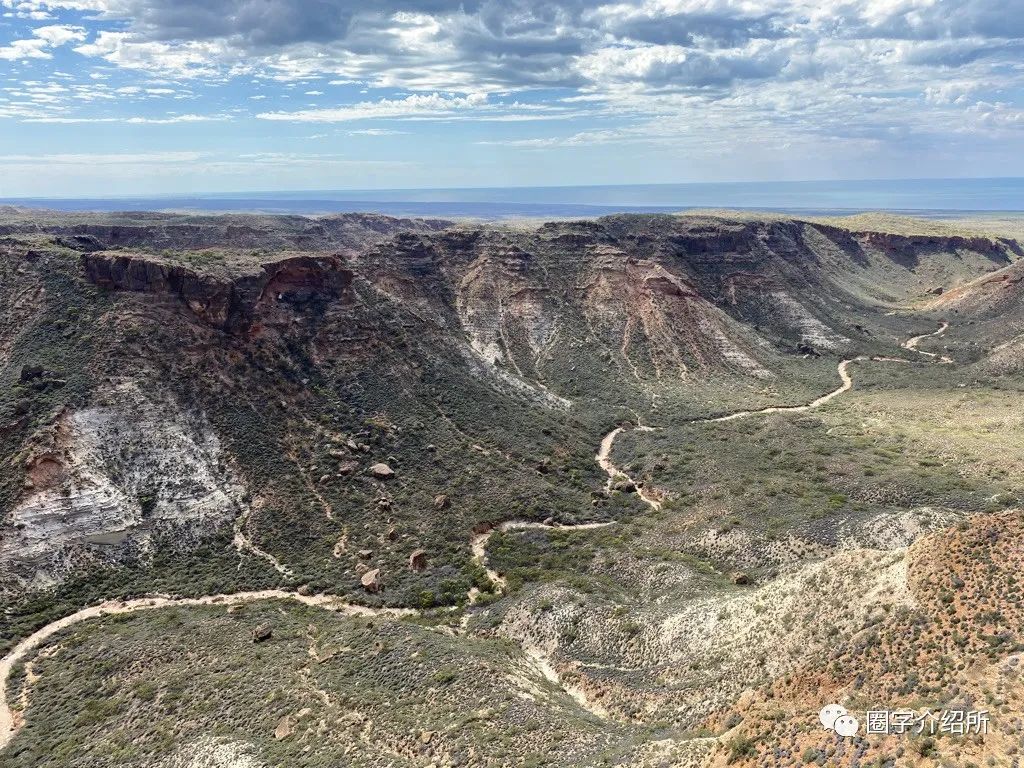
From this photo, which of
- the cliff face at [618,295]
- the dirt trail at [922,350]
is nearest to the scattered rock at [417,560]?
the cliff face at [618,295]

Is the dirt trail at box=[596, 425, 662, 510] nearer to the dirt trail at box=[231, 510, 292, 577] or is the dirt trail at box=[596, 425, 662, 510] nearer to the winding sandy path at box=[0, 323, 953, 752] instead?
the winding sandy path at box=[0, 323, 953, 752]

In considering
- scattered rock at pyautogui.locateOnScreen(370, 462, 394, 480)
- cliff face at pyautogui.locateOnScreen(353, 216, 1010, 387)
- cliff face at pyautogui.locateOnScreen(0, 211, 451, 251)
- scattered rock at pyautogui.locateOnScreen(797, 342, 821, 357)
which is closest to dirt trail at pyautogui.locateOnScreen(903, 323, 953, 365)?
cliff face at pyautogui.locateOnScreen(353, 216, 1010, 387)

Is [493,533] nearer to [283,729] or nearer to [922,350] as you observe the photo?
[283,729]

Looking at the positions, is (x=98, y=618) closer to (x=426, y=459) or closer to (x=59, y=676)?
(x=59, y=676)

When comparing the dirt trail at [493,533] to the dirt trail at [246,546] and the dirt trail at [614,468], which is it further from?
the dirt trail at [246,546]

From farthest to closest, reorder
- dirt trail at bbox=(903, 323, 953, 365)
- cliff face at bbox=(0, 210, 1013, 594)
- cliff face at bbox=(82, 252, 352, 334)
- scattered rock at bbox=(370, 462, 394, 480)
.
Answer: dirt trail at bbox=(903, 323, 953, 365) → cliff face at bbox=(82, 252, 352, 334) → scattered rock at bbox=(370, 462, 394, 480) → cliff face at bbox=(0, 210, 1013, 594)

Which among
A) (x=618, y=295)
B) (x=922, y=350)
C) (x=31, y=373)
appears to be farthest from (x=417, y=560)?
(x=922, y=350)
